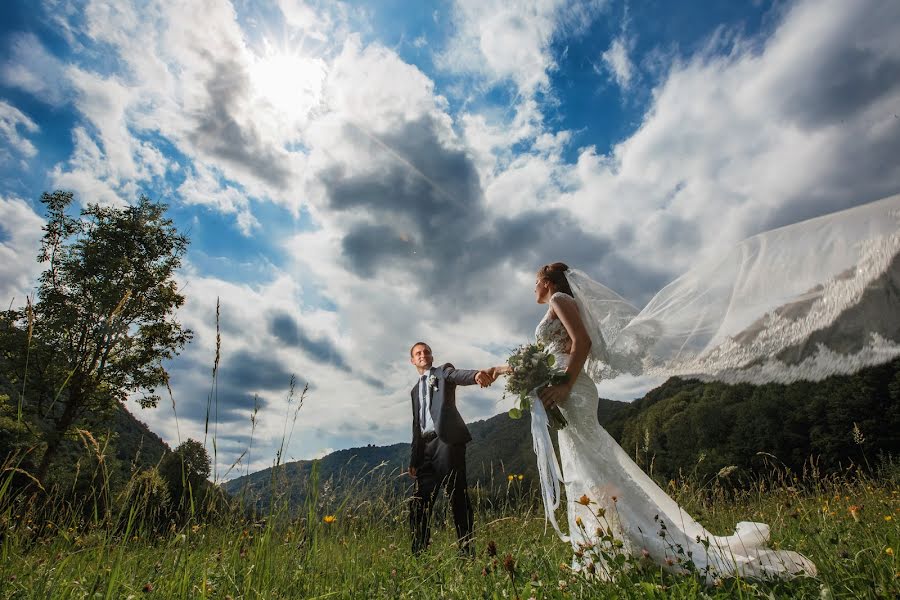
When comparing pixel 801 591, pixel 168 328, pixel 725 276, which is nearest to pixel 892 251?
pixel 725 276

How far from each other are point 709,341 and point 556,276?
5.34 feet

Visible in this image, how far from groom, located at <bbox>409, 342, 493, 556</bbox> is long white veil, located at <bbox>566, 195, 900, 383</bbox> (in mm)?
2735

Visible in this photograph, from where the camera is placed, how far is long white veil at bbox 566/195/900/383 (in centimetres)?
251

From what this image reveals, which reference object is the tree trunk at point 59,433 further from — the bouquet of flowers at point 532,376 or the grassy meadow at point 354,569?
the bouquet of flowers at point 532,376

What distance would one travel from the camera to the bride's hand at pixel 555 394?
13.5ft

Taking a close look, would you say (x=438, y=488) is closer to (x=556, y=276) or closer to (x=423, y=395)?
(x=423, y=395)

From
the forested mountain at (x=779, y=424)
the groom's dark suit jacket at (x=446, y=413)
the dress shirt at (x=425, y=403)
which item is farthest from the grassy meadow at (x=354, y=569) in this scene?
the forested mountain at (x=779, y=424)

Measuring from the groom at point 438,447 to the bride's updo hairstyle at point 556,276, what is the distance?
1.81m

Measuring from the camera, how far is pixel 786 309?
2859 millimetres

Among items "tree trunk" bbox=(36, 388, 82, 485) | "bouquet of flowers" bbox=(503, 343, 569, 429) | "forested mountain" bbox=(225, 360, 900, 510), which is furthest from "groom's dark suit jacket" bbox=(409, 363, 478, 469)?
"forested mountain" bbox=(225, 360, 900, 510)

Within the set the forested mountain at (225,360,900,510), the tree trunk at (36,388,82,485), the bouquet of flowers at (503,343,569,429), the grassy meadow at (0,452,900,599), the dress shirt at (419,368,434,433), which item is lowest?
the grassy meadow at (0,452,900,599)

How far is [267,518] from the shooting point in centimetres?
302

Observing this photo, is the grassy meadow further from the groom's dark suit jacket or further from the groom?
the groom's dark suit jacket

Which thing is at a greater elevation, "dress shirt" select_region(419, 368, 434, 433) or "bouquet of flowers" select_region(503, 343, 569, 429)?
"dress shirt" select_region(419, 368, 434, 433)
